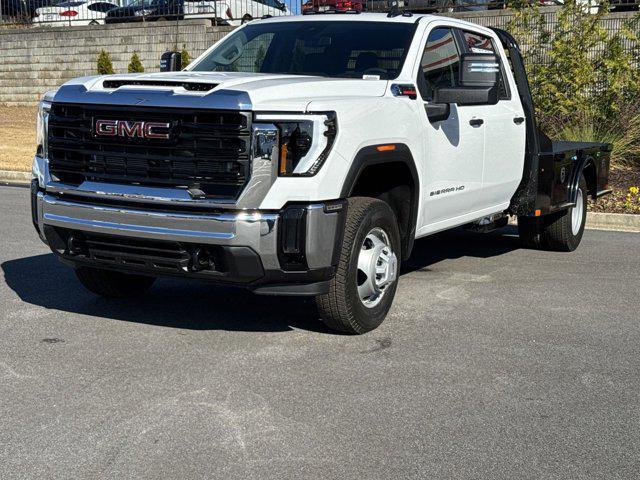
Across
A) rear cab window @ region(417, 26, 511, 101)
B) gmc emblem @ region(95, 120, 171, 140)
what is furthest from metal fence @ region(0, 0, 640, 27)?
gmc emblem @ region(95, 120, 171, 140)

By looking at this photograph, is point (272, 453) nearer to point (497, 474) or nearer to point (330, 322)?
point (497, 474)

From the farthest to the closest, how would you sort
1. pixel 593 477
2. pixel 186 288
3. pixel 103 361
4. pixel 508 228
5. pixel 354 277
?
pixel 508 228 → pixel 186 288 → pixel 354 277 → pixel 103 361 → pixel 593 477

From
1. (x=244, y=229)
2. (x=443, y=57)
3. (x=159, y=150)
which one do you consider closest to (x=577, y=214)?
(x=443, y=57)

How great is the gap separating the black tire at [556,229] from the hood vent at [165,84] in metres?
4.62

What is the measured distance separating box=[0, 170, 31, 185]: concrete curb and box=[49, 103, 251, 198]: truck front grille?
9.74m

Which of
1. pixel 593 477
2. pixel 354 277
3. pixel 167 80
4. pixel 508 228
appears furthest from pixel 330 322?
pixel 508 228

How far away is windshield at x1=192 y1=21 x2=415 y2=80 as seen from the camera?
21.9 ft

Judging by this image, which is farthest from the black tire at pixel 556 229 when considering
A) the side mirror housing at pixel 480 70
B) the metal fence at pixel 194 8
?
the metal fence at pixel 194 8

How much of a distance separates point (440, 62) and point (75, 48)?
2049cm

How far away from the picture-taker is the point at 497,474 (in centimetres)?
392

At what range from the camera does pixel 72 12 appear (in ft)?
98.4

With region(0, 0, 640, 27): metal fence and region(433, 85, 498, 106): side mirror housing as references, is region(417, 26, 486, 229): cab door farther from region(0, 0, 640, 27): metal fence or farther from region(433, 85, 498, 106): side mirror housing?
region(0, 0, 640, 27): metal fence

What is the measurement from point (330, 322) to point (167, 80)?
1721 millimetres

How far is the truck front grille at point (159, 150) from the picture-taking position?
5.21 m
